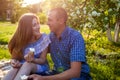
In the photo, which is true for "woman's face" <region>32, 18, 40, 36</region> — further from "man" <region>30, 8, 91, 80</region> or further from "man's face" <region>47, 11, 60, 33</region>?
"man's face" <region>47, 11, 60, 33</region>

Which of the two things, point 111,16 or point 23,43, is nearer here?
point 23,43

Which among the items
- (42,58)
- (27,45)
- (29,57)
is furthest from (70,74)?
(27,45)

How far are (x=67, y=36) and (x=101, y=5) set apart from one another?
2.78 m

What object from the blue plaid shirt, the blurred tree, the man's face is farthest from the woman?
the blurred tree

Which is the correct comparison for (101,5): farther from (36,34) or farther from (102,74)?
(36,34)

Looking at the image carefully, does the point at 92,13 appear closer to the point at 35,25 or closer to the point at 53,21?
the point at 35,25

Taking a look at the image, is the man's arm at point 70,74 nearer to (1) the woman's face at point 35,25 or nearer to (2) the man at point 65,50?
(2) the man at point 65,50

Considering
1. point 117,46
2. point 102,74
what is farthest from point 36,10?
point 102,74

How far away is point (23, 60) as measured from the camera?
5391 millimetres

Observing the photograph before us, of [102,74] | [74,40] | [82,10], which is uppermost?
[82,10]

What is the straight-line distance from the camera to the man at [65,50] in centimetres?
458

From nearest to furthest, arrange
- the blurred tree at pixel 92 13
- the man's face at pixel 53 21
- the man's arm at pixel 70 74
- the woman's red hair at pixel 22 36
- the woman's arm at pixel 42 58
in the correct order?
1. the man's arm at pixel 70 74
2. the man's face at pixel 53 21
3. the woman's arm at pixel 42 58
4. the woman's red hair at pixel 22 36
5. the blurred tree at pixel 92 13

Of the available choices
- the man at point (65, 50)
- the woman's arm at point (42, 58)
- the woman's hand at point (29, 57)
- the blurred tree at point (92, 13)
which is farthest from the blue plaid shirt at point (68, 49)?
the blurred tree at point (92, 13)

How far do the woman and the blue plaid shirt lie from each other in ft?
0.51
